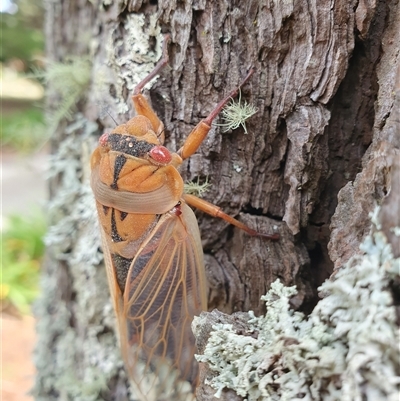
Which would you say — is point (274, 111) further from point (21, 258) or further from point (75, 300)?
point (21, 258)

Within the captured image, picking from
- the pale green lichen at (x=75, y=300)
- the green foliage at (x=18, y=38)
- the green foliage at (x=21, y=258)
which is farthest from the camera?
the green foliage at (x=18, y=38)

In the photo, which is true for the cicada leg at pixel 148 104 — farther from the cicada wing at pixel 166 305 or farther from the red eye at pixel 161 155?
the cicada wing at pixel 166 305

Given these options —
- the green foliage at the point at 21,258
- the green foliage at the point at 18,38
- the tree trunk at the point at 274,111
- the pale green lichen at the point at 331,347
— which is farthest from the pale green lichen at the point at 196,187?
the green foliage at the point at 18,38

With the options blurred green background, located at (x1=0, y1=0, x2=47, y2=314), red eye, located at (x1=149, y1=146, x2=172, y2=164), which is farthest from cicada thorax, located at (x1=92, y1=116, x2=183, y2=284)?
blurred green background, located at (x1=0, y1=0, x2=47, y2=314)

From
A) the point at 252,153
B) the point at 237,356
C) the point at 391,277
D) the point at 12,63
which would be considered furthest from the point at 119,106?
the point at 12,63

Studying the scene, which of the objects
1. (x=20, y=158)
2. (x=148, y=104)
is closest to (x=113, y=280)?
(x=148, y=104)
